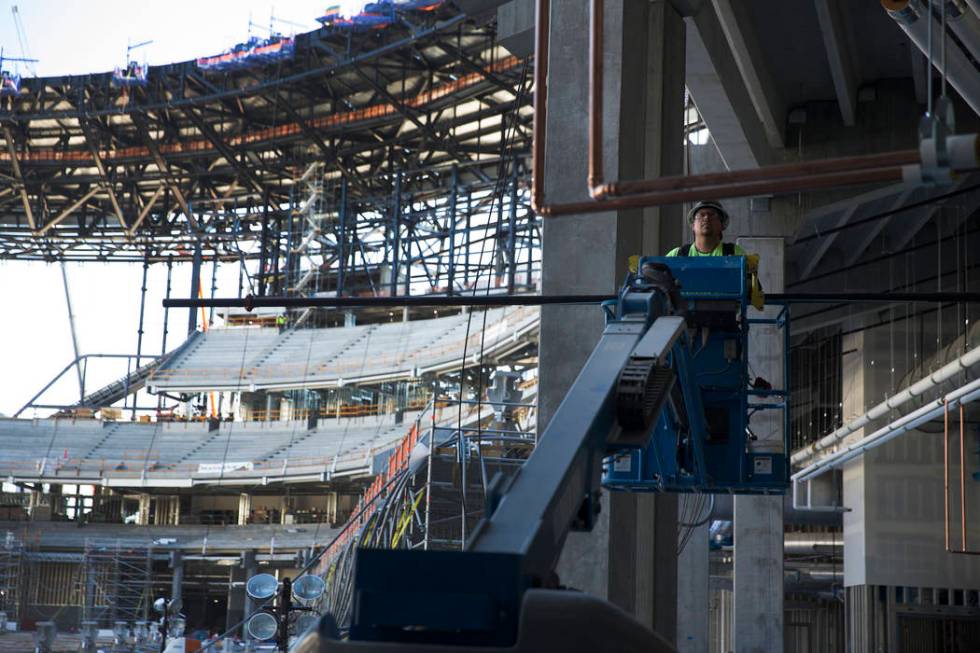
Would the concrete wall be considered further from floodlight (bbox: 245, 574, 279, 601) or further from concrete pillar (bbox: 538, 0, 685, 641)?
concrete pillar (bbox: 538, 0, 685, 641)

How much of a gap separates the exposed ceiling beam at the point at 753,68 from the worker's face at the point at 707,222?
5590mm

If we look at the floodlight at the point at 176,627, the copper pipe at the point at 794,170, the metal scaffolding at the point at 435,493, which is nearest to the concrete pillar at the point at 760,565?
the metal scaffolding at the point at 435,493

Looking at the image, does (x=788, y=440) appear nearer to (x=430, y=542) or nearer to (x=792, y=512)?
(x=430, y=542)

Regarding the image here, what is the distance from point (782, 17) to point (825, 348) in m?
18.9

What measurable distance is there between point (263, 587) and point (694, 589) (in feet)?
27.7

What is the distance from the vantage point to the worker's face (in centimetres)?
873

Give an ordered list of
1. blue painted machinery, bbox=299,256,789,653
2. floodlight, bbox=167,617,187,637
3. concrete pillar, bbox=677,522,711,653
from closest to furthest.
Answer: blue painted machinery, bbox=299,256,789,653 < concrete pillar, bbox=677,522,711,653 < floodlight, bbox=167,617,187,637

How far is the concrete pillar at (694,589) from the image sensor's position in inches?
802

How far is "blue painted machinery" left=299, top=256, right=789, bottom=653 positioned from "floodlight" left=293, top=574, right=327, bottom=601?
16.2m

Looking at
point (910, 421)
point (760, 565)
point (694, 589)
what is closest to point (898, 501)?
point (910, 421)

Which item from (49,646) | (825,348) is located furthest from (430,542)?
(49,646)

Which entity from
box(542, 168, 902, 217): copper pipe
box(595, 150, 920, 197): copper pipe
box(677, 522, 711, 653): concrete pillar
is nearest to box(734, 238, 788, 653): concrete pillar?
box(677, 522, 711, 653): concrete pillar

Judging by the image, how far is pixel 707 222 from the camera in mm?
8742

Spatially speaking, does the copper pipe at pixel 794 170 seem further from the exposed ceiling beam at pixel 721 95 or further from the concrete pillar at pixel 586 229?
the exposed ceiling beam at pixel 721 95
